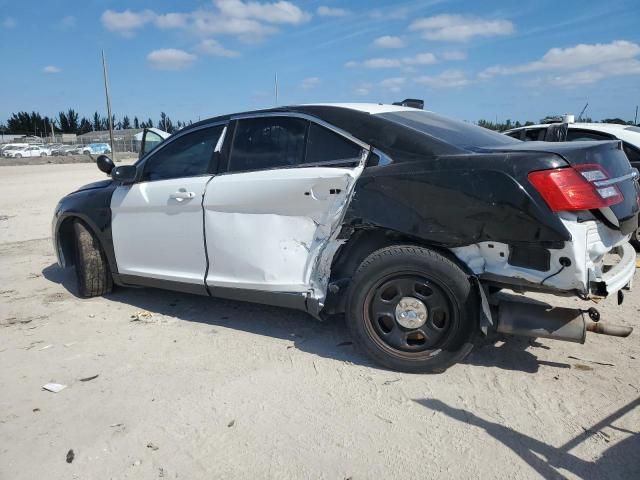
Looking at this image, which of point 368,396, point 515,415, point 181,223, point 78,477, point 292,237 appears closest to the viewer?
point 78,477

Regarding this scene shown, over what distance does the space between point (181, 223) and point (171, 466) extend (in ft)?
6.90

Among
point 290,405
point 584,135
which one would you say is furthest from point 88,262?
point 584,135

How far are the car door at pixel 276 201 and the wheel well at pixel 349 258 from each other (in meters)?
0.15

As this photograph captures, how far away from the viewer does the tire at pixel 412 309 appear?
3.14 m

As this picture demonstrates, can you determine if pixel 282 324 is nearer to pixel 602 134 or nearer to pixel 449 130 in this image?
pixel 449 130

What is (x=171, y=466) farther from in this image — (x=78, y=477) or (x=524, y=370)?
(x=524, y=370)

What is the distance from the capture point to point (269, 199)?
370 centimetres

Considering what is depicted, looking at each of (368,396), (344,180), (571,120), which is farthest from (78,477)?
(571,120)

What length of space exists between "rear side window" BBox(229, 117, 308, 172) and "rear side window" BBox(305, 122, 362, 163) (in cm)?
7

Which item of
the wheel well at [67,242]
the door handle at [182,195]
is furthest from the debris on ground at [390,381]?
the wheel well at [67,242]

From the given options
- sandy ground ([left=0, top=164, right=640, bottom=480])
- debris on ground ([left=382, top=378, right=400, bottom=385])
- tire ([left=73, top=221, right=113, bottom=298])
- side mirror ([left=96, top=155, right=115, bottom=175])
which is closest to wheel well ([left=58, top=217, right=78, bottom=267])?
tire ([left=73, top=221, right=113, bottom=298])

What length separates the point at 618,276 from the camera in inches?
122

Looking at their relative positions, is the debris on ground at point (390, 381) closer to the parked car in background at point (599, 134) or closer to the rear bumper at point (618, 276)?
the rear bumper at point (618, 276)

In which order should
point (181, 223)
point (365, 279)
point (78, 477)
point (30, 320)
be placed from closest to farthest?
1. point (78, 477)
2. point (365, 279)
3. point (181, 223)
4. point (30, 320)
